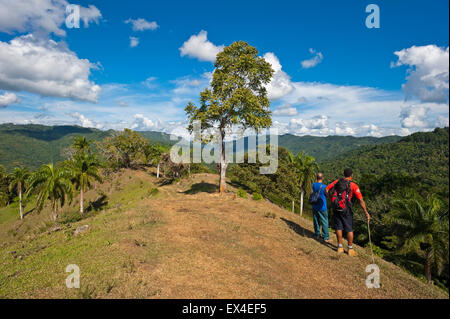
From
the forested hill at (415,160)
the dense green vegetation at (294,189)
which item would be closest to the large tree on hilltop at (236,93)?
the dense green vegetation at (294,189)

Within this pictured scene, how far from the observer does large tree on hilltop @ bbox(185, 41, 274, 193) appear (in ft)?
57.1

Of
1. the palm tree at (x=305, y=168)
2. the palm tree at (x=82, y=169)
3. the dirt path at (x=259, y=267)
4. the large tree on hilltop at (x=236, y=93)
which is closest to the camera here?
the dirt path at (x=259, y=267)

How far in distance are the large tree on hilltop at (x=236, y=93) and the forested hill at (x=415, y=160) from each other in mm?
88984

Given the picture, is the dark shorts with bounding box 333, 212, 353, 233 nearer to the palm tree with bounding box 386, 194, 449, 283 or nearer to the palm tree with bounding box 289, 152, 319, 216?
the palm tree with bounding box 386, 194, 449, 283

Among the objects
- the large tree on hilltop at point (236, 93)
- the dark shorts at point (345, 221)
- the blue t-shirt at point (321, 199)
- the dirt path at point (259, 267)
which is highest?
the large tree on hilltop at point (236, 93)

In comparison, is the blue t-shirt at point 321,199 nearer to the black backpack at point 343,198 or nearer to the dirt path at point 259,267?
the black backpack at point 343,198

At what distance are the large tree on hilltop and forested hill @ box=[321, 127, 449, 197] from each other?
3503 inches

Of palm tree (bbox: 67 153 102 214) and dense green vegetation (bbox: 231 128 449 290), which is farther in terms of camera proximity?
palm tree (bbox: 67 153 102 214)

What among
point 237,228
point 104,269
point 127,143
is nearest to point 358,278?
point 237,228

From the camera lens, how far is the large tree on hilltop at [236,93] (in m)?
17.4

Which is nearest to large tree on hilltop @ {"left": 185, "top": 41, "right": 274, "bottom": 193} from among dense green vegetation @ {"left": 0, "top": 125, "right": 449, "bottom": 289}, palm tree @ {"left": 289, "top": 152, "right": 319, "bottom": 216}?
dense green vegetation @ {"left": 0, "top": 125, "right": 449, "bottom": 289}

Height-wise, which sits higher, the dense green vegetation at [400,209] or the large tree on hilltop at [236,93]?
the large tree on hilltop at [236,93]

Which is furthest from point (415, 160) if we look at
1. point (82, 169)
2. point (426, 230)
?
point (82, 169)

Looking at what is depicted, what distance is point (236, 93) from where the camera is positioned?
1700cm
